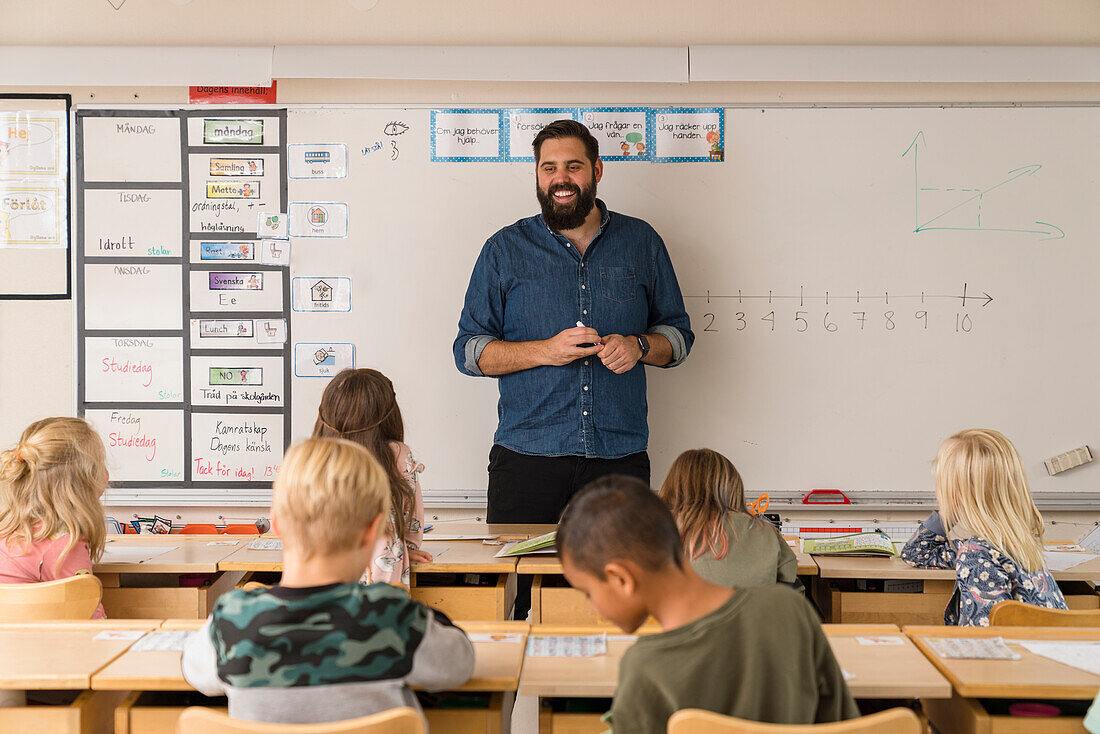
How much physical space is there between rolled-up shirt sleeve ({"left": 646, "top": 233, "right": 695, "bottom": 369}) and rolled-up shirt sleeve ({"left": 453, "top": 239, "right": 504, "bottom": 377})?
1.96 ft

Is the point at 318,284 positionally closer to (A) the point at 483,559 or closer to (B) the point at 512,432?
(B) the point at 512,432

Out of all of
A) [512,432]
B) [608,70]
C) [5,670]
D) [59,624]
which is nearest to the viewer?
[5,670]

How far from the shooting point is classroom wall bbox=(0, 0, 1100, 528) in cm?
396

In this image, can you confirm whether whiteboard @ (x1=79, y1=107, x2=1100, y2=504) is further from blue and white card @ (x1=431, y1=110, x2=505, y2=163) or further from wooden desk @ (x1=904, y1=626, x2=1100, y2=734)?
wooden desk @ (x1=904, y1=626, x2=1100, y2=734)

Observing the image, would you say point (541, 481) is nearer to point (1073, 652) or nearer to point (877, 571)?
point (877, 571)

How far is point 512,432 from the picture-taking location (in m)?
3.62

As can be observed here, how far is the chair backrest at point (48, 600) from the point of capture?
2.26m

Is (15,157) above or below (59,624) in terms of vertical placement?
above

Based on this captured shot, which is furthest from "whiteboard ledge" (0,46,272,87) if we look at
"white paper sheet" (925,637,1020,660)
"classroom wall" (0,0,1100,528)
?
"white paper sheet" (925,637,1020,660)

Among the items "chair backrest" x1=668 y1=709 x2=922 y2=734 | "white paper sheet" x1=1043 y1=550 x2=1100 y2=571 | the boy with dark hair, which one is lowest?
"white paper sheet" x1=1043 y1=550 x2=1100 y2=571

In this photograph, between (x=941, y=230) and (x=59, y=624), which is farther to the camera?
(x=941, y=230)

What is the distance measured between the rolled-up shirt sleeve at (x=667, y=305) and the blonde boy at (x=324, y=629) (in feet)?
6.95

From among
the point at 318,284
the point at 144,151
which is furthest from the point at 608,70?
the point at 144,151

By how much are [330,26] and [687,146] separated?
62.7 inches
